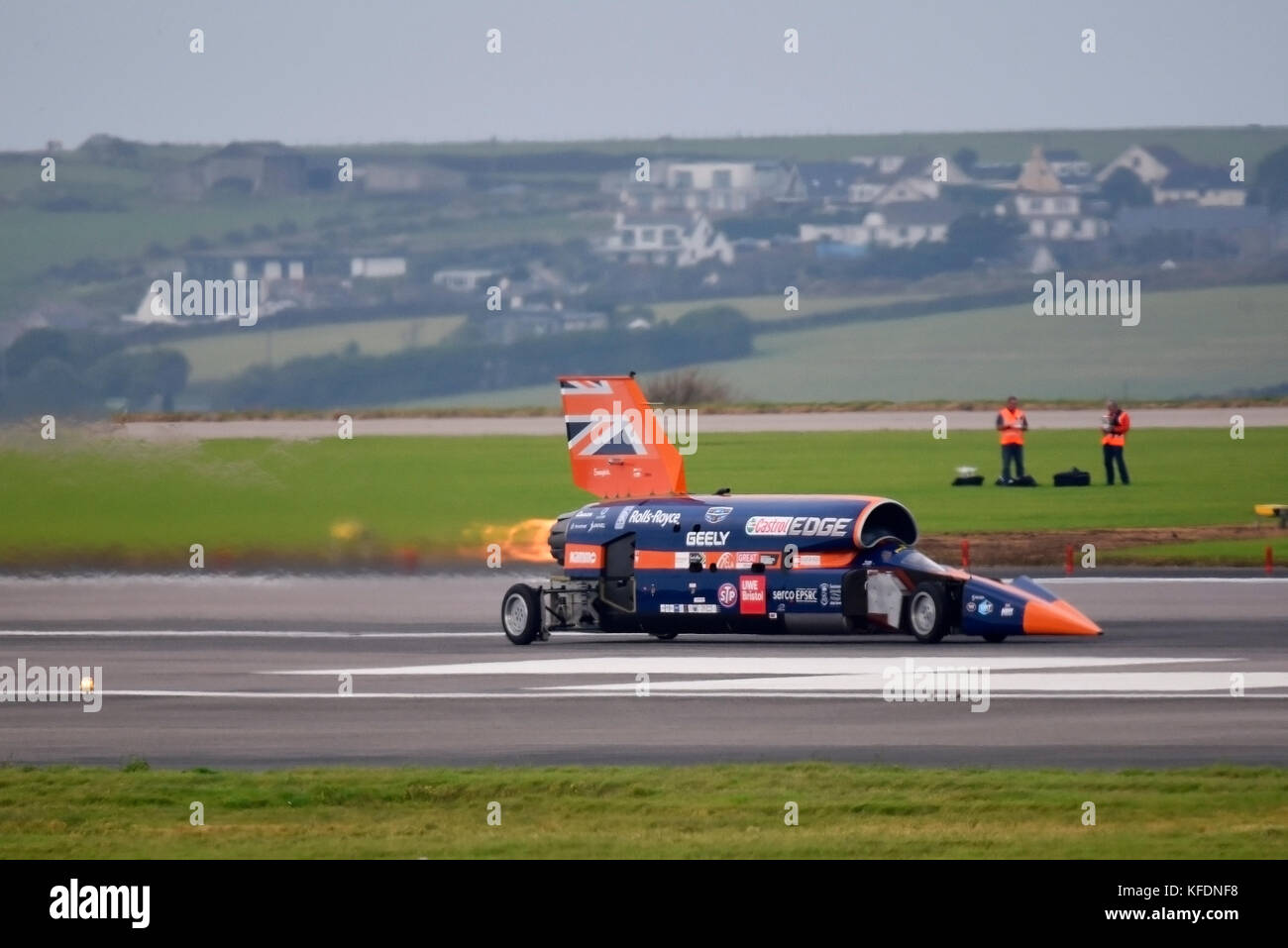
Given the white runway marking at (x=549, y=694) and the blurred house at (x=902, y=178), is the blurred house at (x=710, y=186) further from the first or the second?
the white runway marking at (x=549, y=694)

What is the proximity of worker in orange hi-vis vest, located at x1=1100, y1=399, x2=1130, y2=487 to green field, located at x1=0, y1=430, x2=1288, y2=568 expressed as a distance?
813 millimetres

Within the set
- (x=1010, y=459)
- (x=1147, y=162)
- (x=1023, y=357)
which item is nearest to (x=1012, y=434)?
(x=1010, y=459)

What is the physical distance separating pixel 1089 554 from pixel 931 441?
29.5 metres

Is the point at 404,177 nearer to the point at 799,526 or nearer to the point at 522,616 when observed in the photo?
the point at 522,616

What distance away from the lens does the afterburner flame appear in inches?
1555

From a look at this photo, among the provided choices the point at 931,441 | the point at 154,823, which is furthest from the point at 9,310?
the point at 154,823

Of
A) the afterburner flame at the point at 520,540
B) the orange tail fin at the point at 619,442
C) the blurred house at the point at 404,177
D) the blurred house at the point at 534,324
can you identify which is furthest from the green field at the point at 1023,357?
the orange tail fin at the point at 619,442

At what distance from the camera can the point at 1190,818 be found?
14.5 meters

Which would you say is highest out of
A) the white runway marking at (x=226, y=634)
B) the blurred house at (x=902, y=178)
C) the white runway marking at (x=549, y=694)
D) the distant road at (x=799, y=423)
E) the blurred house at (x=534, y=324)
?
the blurred house at (x=902, y=178)

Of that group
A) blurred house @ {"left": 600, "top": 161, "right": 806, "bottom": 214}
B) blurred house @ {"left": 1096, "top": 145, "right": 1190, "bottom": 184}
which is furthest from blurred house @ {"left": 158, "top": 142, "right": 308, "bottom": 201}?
blurred house @ {"left": 1096, "top": 145, "right": 1190, "bottom": 184}

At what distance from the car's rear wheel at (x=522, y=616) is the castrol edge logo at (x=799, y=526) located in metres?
3.39

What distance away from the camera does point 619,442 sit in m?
28.8

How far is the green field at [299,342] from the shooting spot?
9612 centimetres
